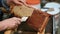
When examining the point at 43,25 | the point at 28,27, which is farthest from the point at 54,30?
the point at 28,27

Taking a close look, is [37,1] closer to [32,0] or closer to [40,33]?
[32,0]

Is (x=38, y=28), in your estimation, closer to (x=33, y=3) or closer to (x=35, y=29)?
(x=35, y=29)

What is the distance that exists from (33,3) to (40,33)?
0.24 m

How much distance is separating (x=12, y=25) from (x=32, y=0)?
0.24m

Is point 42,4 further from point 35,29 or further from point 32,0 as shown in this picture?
point 35,29

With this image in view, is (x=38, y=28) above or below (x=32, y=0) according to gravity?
below

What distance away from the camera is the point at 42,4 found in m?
1.15

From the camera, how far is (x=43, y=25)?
44.8 inches

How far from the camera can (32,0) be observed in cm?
114

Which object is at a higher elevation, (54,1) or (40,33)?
(54,1)

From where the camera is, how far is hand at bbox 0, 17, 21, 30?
1.08 metres

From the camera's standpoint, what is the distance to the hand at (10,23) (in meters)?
1.08

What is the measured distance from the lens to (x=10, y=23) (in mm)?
1106

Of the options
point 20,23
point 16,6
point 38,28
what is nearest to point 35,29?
point 38,28
